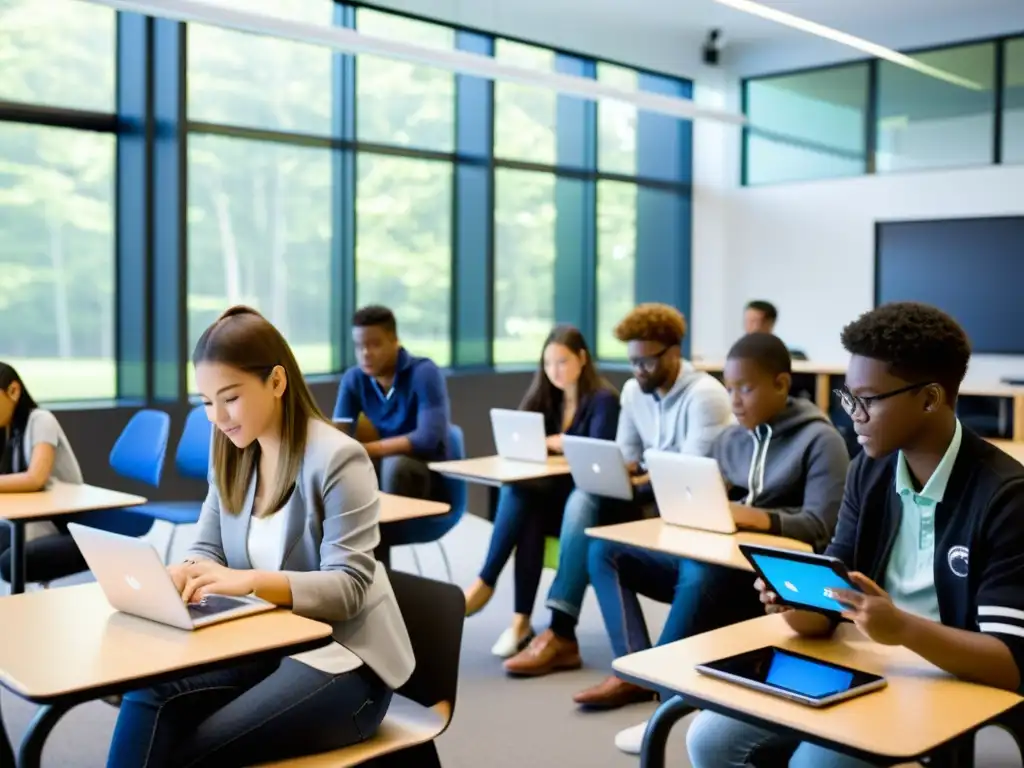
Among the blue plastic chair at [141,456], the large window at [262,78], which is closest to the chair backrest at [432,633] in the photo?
the blue plastic chair at [141,456]

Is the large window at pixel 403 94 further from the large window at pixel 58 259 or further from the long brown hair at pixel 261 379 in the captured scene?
the long brown hair at pixel 261 379

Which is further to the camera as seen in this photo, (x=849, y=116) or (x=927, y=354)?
(x=849, y=116)

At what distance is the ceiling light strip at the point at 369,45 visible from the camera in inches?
184

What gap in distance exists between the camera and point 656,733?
1913 millimetres

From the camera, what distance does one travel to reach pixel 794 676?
1796 mm

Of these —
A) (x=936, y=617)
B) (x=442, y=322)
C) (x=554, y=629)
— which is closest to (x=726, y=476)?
(x=554, y=629)

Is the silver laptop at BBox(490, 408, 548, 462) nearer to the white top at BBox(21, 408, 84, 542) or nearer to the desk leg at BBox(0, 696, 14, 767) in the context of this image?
the white top at BBox(21, 408, 84, 542)

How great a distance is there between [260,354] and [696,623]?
4.98 feet

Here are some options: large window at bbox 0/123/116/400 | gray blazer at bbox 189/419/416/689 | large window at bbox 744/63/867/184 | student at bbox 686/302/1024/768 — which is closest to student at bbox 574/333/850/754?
student at bbox 686/302/1024/768

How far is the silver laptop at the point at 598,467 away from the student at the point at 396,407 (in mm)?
751

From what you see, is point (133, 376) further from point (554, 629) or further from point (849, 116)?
point (849, 116)

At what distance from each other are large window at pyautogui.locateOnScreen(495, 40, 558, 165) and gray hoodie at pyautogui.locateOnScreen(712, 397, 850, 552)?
5.24m

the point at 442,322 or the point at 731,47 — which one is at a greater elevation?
the point at 731,47

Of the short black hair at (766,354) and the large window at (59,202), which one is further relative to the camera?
the large window at (59,202)
